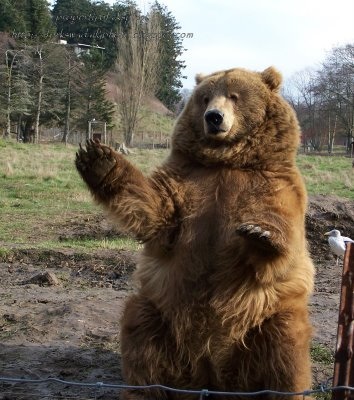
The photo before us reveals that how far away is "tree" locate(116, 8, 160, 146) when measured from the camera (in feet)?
131

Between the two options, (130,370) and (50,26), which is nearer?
(130,370)

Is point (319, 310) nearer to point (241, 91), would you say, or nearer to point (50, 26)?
point (241, 91)

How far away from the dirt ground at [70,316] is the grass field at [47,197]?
42.0 inches

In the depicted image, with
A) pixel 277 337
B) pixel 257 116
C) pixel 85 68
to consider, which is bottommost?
pixel 277 337

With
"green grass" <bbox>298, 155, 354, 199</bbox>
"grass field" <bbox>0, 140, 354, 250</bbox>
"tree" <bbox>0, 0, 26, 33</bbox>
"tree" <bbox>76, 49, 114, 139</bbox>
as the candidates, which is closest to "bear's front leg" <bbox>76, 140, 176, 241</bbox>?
"grass field" <bbox>0, 140, 354, 250</bbox>

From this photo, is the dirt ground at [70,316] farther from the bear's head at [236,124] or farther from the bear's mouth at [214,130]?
the bear's mouth at [214,130]

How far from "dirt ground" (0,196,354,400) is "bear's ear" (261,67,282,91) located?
2216 mm

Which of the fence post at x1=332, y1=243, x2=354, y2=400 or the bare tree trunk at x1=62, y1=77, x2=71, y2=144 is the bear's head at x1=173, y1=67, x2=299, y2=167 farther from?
the bare tree trunk at x1=62, y1=77, x2=71, y2=144

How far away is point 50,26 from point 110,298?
134 feet

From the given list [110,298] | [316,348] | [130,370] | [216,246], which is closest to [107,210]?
[216,246]

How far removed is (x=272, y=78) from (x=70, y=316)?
3.07 m

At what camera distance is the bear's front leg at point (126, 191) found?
12.3ft

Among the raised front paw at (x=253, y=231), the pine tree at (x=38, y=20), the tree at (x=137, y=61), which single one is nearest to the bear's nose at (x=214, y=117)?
the raised front paw at (x=253, y=231)

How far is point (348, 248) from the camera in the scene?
296 cm
